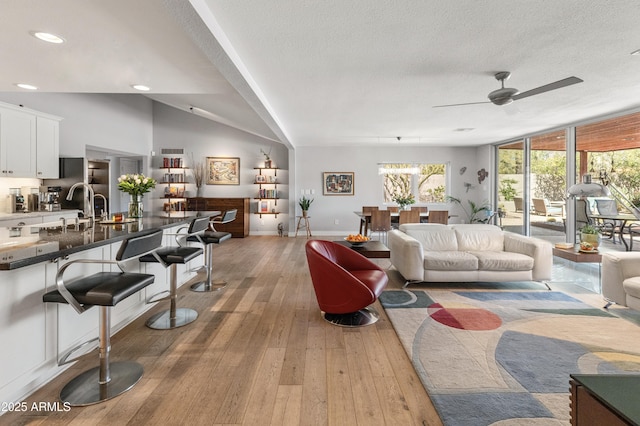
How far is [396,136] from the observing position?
7328 mm

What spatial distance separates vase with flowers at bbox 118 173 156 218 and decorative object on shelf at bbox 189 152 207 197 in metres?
5.31

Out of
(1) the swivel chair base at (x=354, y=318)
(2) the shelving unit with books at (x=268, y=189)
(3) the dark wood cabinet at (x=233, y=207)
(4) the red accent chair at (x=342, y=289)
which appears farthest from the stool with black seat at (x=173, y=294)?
(2) the shelving unit with books at (x=268, y=189)

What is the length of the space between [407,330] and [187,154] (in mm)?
7807

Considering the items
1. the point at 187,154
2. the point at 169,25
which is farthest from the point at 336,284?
the point at 187,154

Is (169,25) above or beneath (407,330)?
above

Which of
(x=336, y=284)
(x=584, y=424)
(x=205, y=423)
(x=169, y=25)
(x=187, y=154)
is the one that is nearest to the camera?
(x=584, y=424)

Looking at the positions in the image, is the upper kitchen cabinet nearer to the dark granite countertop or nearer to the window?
the dark granite countertop

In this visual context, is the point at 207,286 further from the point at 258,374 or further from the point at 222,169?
the point at 222,169

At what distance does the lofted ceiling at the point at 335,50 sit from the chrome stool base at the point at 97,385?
2269 millimetres

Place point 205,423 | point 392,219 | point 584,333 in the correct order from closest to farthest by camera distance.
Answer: point 205,423, point 584,333, point 392,219

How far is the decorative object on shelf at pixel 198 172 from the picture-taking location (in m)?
8.80

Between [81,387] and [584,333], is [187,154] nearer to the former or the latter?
[81,387]

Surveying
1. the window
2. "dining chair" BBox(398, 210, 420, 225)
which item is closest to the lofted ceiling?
"dining chair" BBox(398, 210, 420, 225)

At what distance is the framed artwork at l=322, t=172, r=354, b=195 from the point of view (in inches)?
354
